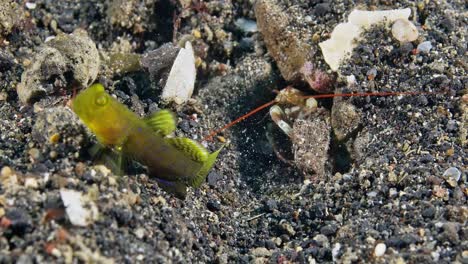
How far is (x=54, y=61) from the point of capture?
3.44 m

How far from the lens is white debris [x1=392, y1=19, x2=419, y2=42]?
4051 mm

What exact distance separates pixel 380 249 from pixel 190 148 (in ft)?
4.18

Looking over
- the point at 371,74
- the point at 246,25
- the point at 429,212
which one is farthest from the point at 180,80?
the point at 429,212

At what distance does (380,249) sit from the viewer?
2850 mm

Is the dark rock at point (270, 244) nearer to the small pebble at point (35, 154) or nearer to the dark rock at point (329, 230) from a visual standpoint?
the dark rock at point (329, 230)

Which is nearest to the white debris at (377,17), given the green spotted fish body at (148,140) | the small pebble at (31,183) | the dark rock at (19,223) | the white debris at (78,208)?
the green spotted fish body at (148,140)

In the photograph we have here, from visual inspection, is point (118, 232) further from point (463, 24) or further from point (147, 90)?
point (463, 24)

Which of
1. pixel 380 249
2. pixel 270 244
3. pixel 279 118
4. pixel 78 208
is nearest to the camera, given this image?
pixel 78 208

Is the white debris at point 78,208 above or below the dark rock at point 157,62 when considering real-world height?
above

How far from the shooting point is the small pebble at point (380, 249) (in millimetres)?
2836

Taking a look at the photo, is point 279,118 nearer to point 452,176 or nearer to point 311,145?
point 311,145

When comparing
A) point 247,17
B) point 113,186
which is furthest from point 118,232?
point 247,17

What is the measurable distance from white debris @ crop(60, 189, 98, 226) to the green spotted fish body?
0.37 meters

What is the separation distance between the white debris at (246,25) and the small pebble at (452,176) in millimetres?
2376
